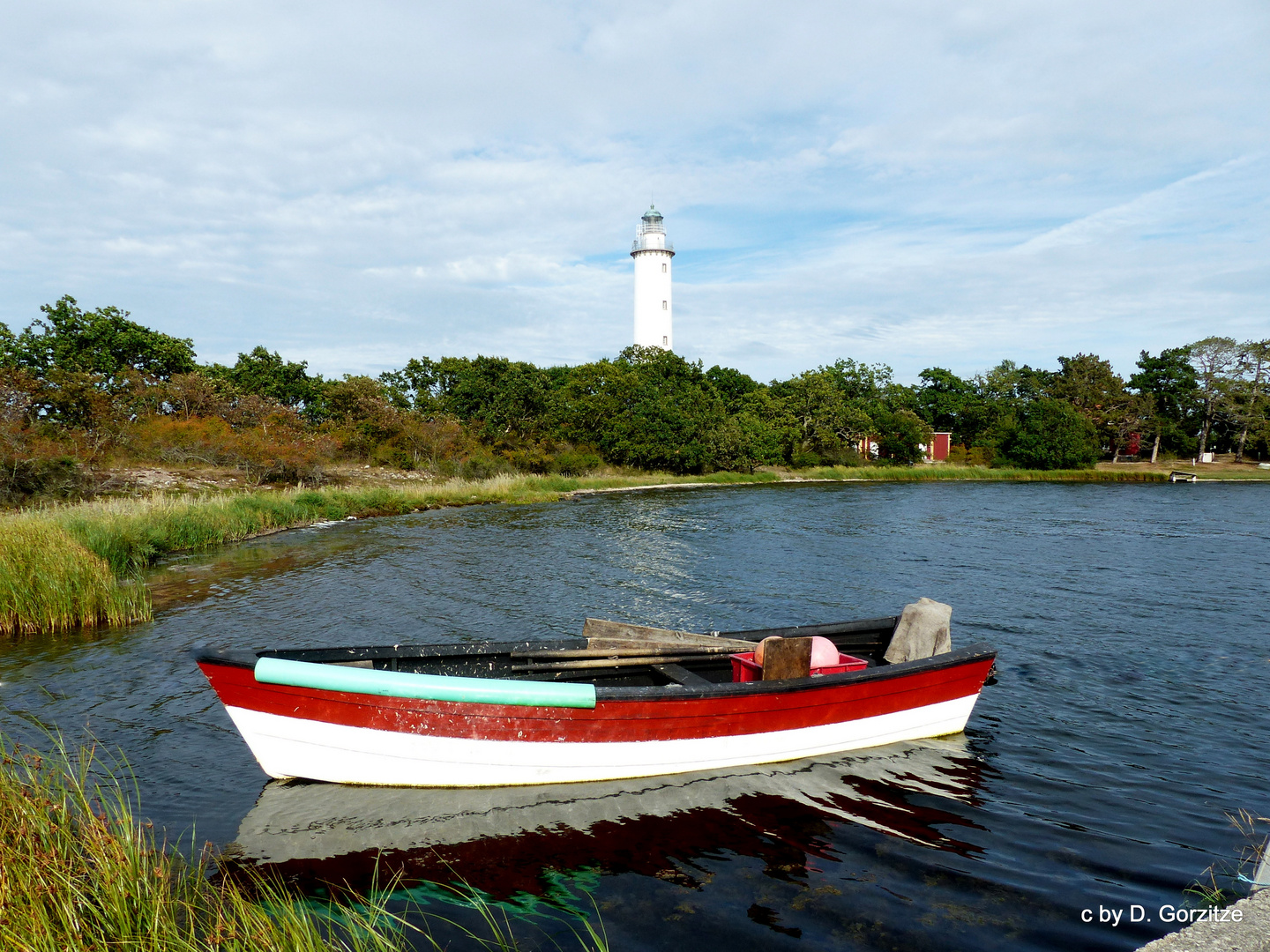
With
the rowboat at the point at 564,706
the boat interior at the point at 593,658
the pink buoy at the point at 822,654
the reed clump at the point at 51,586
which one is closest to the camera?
the rowboat at the point at 564,706

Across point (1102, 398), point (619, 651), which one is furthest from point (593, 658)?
point (1102, 398)

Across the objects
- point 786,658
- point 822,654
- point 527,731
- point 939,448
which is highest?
point 939,448

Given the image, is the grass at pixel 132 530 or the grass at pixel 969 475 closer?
the grass at pixel 132 530

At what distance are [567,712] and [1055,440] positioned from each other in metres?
69.5

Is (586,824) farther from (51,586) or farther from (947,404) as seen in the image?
(947,404)

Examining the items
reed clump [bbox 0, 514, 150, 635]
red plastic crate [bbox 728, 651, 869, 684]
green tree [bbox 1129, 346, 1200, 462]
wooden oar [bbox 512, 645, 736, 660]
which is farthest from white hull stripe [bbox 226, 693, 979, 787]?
green tree [bbox 1129, 346, 1200, 462]

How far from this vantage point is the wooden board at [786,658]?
7.08 meters

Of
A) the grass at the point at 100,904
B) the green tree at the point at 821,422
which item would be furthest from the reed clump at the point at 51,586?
the green tree at the point at 821,422

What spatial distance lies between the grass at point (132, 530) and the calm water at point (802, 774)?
705mm

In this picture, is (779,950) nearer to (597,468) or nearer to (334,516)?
(334,516)

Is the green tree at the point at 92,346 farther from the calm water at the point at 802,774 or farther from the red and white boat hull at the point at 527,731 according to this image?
the red and white boat hull at the point at 527,731

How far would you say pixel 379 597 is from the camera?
16.0m

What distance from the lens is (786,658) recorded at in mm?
7141

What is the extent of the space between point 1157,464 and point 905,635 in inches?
2954
